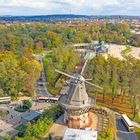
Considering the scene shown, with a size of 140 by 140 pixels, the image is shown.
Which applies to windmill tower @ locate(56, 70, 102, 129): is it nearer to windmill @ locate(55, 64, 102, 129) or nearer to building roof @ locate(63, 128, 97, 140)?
windmill @ locate(55, 64, 102, 129)

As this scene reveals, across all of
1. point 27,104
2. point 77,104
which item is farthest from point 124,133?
point 27,104

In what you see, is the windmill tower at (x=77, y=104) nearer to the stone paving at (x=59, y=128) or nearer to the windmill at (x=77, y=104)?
the windmill at (x=77, y=104)

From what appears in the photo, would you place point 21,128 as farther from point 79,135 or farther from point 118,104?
point 118,104

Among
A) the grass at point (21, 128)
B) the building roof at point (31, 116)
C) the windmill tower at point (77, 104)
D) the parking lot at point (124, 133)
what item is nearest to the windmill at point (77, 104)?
the windmill tower at point (77, 104)

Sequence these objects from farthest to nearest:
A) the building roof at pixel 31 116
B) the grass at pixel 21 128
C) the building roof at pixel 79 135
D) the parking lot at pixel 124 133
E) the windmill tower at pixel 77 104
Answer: the building roof at pixel 31 116 → the grass at pixel 21 128 → the parking lot at pixel 124 133 → the windmill tower at pixel 77 104 → the building roof at pixel 79 135

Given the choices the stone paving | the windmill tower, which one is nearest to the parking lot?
the stone paving

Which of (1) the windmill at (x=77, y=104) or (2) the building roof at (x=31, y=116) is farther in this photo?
(2) the building roof at (x=31, y=116)

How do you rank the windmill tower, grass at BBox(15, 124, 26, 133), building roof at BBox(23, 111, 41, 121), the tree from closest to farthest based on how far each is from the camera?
1. the windmill tower
2. grass at BBox(15, 124, 26, 133)
3. building roof at BBox(23, 111, 41, 121)
4. the tree

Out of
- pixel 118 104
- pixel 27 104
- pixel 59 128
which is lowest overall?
pixel 118 104
